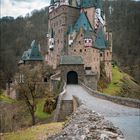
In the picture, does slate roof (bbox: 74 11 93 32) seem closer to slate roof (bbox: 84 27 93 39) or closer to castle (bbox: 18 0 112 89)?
castle (bbox: 18 0 112 89)

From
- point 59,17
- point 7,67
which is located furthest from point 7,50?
point 59,17

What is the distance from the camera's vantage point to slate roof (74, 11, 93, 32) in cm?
6544

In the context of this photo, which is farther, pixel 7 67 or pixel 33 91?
pixel 7 67

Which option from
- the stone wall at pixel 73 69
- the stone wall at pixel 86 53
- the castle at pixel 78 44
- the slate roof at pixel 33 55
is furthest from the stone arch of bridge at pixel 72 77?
the slate roof at pixel 33 55

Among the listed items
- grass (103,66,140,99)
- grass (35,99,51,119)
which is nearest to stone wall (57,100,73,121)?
grass (35,99,51,119)

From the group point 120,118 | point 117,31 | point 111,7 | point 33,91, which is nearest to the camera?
point 120,118

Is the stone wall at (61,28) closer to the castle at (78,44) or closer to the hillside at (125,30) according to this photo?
the castle at (78,44)

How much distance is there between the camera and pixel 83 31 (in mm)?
62312

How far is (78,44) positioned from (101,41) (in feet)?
18.2

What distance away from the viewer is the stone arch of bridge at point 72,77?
56312mm

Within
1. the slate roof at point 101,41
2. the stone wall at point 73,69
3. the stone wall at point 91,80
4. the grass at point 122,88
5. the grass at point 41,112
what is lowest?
the grass at point 41,112

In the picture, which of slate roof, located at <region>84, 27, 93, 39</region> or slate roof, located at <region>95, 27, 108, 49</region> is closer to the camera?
slate roof, located at <region>84, 27, 93, 39</region>

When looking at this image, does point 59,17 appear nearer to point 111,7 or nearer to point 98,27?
point 98,27

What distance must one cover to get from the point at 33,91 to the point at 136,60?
6804 cm
